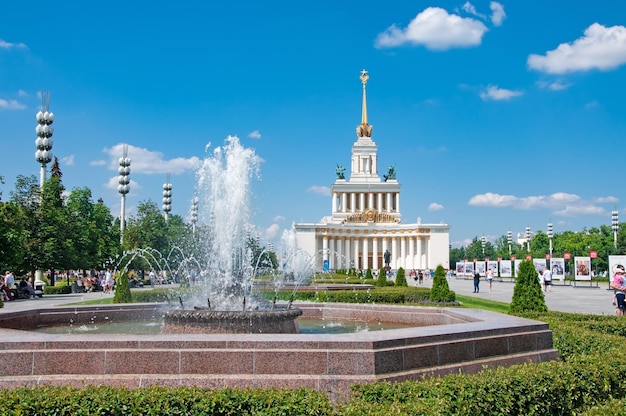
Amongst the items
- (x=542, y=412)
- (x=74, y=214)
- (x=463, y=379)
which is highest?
(x=74, y=214)

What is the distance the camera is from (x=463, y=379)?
259 inches

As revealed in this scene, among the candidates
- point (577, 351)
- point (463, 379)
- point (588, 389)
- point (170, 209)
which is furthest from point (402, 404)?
point (170, 209)

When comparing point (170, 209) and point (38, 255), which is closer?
point (38, 255)

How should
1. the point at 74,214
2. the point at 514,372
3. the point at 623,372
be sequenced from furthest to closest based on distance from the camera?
the point at 74,214 < the point at 623,372 < the point at 514,372

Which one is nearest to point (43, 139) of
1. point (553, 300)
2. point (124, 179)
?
point (124, 179)

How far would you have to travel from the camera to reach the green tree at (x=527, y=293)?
625 inches

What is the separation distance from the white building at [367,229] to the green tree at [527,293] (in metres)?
75.5

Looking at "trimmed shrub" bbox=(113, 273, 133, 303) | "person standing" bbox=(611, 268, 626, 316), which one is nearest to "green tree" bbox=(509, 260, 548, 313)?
"person standing" bbox=(611, 268, 626, 316)

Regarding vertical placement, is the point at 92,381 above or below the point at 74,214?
A: below

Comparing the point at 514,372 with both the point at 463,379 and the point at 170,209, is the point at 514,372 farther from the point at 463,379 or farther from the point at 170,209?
the point at 170,209

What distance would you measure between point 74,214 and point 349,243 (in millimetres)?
66815

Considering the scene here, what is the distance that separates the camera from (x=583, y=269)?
137ft

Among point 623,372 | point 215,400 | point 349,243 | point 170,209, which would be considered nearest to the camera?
point 215,400

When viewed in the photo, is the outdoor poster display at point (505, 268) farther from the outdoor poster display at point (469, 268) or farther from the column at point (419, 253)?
the column at point (419, 253)
